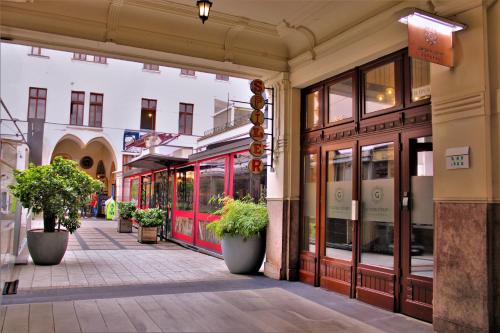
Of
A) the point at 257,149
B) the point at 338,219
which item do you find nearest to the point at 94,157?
the point at 257,149

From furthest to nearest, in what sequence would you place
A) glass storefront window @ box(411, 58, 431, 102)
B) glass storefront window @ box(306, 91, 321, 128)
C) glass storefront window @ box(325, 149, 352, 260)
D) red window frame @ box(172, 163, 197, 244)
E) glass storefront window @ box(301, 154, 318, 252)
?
1. red window frame @ box(172, 163, 197, 244)
2. glass storefront window @ box(306, 91, 321, 128)
3. glass storefront window @ box(301, 154, 318, 252)
4. glass storefront window @ box(325, 149, 352, 260)
5. glass storefront window @ box(411, 58, 431, 102)

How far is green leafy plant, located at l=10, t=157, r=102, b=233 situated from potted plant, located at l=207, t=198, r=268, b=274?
2767 mm

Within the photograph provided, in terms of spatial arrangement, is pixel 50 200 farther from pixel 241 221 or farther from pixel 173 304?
pixel 173 304

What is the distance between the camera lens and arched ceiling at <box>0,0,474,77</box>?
19.8ft

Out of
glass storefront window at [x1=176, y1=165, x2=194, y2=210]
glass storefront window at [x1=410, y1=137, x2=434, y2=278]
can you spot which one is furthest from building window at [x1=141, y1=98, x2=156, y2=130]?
glass storefront window at [x1=410, y1=137, x2=434, y2=278]

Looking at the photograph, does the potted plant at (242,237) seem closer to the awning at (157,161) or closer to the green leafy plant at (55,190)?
the green leafy plant at (55,190)

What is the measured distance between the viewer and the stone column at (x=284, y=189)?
7.38 meters

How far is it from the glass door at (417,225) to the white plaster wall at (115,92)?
17.8 meters

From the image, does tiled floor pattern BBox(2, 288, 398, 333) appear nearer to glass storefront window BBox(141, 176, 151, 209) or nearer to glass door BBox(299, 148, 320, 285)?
glass door BBox(299, 148, 320, 285)

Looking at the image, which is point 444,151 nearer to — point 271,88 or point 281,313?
point 281,313

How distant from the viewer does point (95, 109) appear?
2475 cm

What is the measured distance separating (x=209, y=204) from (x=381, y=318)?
20.6 ft

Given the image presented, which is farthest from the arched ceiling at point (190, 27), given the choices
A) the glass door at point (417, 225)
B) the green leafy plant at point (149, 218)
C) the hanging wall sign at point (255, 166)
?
the green leafy plant at point (149, 218)

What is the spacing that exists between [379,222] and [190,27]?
13.3 feet
